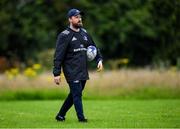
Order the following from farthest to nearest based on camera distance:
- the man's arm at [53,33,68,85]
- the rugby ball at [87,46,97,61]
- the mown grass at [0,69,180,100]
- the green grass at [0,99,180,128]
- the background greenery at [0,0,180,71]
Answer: the background greenery at [0,0,180,71]
the mown grass at [0,69,180,100]
the rugby ball at [87,46,97,61]
the man's arm at [53,33,68,85]
the green grass at [0,99,180,128]

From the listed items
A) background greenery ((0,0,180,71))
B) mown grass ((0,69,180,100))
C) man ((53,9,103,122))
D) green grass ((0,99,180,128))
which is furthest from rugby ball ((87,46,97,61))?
background greenery ((0,0,180,71))

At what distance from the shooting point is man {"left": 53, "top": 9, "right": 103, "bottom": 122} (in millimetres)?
14359

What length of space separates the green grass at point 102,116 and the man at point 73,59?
613 mm

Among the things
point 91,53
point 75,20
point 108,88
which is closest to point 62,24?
point 108,88

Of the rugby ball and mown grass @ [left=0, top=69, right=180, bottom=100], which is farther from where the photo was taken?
mown grass @ [left=0, top=69, right=180, bottom=100]

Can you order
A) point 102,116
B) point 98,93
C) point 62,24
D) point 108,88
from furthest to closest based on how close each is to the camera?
point 62,24
point 108,88
point 98,93
point 102,116

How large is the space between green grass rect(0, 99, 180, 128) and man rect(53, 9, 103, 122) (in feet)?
2.01

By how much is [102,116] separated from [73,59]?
2095 millimetres

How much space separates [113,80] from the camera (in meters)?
26.4

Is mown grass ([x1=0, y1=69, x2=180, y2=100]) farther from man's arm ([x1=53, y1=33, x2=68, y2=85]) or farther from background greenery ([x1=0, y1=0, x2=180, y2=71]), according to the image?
background greenery ([x1=0, y1=0, x2=180, y2=71])

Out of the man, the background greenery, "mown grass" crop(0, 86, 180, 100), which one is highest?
the man

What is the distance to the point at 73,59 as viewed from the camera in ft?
47.6

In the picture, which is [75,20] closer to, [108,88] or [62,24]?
[108,88]

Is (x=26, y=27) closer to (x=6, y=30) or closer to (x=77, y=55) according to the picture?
(x=6, y=30)
